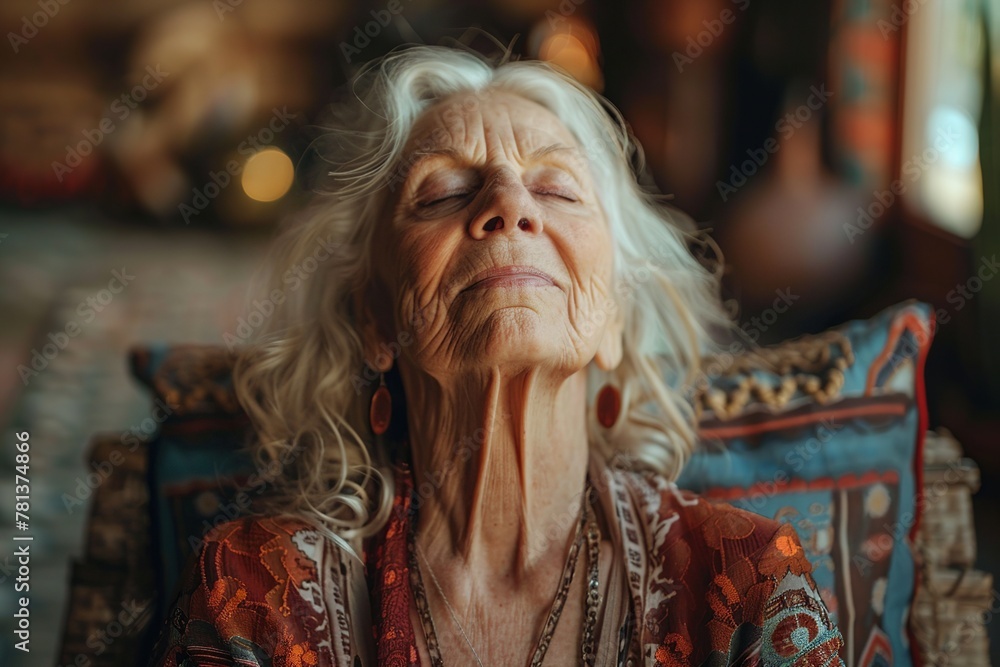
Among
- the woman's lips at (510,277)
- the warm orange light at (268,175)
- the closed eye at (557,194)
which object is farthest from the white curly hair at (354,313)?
the warm orange light at (268,175)

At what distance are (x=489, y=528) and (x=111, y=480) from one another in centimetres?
73

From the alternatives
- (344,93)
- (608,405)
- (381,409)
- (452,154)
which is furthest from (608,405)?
(344,93)

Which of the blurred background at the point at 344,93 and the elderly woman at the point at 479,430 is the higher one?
the blurred background at the point at 344,93

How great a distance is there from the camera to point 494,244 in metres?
1.23

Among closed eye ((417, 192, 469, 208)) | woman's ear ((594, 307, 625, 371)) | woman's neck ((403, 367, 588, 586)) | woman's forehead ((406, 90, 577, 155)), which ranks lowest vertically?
woman's neck ((403, 367, 588, 586))

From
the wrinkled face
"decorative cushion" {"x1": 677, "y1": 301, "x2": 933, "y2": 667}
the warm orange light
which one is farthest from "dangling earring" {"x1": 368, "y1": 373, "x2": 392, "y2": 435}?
the warm orange light

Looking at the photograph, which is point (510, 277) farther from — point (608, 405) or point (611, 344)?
point (608, 405)

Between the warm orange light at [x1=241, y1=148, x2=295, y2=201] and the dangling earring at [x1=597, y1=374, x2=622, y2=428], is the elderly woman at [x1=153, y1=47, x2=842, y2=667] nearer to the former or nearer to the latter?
the dangling earring at [x1=597, y1=374, x2=622, y2=428]

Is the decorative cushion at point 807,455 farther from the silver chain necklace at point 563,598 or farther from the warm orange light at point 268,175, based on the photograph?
the warm orange light at point 268,175

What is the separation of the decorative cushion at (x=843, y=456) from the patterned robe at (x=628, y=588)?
0.87 ft

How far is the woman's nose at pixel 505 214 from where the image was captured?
1239mm

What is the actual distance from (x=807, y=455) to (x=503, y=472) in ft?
1.84

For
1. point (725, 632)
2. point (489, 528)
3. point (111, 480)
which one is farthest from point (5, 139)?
point (725, 632)

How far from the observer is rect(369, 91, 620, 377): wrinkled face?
1.21m
